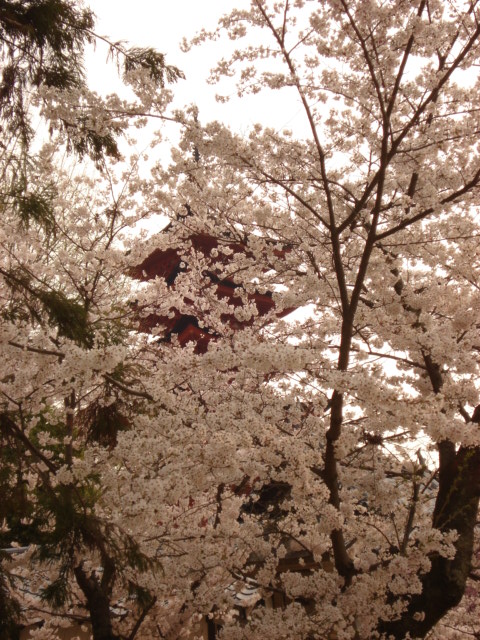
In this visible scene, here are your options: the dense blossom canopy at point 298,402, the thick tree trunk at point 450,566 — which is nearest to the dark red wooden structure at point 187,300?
the dense blossom canopy at point 298,402

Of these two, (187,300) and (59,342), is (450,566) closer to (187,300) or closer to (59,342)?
(59,342)

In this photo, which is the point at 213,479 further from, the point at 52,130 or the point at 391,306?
the point at 52,130

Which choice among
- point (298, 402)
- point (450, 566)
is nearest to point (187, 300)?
point (298, 402)

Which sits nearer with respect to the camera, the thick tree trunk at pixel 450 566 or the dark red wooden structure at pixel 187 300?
the thick tree trunk at pixel 450 566

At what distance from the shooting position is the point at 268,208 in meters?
5.52

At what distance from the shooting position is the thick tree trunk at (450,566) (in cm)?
376

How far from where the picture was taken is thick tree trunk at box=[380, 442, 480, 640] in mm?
3760

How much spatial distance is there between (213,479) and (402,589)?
4.57 ft

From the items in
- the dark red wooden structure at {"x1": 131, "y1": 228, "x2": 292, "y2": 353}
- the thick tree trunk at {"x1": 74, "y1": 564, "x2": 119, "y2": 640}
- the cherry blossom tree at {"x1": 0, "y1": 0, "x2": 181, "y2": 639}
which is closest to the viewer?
the cherry blossom tree at {"x1": 0, "y1": 0, "x2": 181, "y2": 639}

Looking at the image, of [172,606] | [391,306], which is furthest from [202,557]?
[391,306]

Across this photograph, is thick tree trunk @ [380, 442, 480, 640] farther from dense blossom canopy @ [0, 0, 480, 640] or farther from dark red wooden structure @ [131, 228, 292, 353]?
dark red wooden structure @ [131, 228, 292, 353]

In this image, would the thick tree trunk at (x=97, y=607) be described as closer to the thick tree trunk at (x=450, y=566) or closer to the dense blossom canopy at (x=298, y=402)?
the dense blossom canopy at (x=298, y=402)

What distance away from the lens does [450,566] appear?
379 cm

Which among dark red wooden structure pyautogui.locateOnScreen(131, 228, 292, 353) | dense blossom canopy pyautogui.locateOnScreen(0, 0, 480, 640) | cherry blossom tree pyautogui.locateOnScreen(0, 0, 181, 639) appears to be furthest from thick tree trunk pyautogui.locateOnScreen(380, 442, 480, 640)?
dark red wooden structure pyautogui.locateOnScreen(131, 228, 292, 353)
